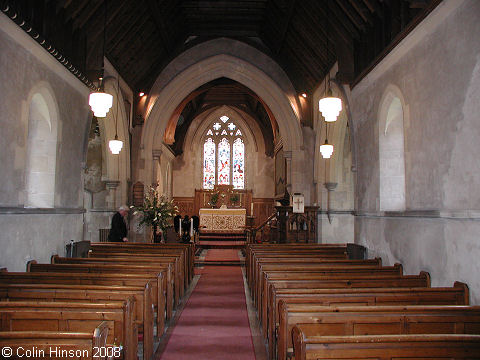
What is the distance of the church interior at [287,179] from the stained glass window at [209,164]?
710 cm

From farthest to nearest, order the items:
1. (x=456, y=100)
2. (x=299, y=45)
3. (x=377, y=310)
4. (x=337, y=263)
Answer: (x=299, y=45), (x=337, y=263), (x=456, y=100), (x=377, y=310)

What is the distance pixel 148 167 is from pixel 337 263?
800 cm

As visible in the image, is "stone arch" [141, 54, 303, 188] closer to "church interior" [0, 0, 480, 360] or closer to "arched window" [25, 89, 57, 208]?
"church interior" [0, 0, 480, 360]

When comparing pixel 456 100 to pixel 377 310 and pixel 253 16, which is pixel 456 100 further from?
pixel 253 16

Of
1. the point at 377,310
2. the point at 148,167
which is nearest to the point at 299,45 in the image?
the point at 148,167

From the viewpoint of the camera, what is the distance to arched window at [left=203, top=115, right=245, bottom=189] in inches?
866

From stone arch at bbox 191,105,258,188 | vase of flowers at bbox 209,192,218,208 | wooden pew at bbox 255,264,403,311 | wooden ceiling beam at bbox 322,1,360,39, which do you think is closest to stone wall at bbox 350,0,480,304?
wooden pew at bbox 255,264,403,311

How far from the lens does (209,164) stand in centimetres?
2208

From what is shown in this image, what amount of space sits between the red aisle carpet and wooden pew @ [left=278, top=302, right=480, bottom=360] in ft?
4.57

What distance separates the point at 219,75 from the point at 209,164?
9.07 meters

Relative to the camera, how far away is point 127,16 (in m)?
9.39

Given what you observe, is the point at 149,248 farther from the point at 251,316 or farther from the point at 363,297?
the point at 363,297

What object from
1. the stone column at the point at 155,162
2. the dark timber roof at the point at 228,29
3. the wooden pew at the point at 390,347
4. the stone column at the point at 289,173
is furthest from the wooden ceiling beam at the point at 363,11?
the stone column at the point at 155,162

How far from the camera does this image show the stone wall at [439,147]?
4297 mm
